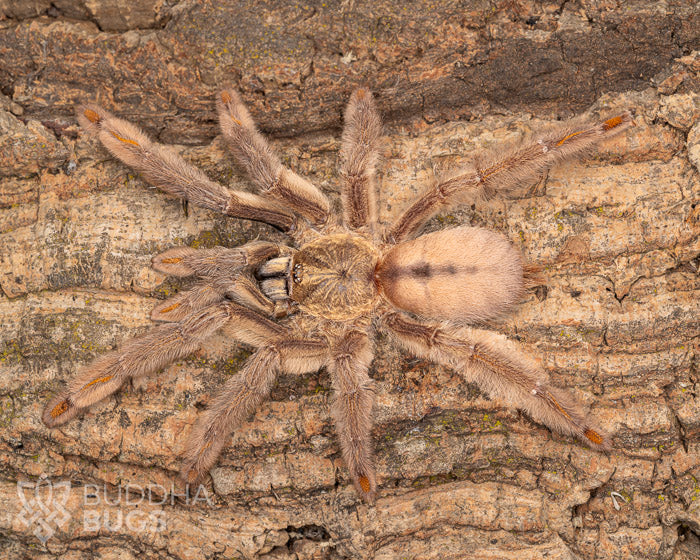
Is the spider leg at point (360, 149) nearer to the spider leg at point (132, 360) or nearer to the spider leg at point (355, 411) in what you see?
the spider leg at point (355, 411)

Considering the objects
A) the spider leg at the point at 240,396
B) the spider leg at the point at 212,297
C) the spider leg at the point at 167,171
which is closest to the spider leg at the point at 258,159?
the spider leg at the point at 167,171

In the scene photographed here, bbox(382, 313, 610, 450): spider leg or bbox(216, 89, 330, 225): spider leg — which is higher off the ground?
bbox(216, 89, 330, 225): spider leg

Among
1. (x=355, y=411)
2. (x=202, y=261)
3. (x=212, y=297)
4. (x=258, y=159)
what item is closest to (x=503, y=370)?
(x=355, y=411)

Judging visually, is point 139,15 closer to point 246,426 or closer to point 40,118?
point 40,118

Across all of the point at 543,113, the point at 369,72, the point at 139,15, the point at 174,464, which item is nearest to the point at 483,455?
the point at 174,464

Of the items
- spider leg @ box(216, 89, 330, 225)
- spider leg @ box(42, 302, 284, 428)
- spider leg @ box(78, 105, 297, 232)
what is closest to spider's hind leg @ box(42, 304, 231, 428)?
spider leg @ box(42, 302, 284, 428)

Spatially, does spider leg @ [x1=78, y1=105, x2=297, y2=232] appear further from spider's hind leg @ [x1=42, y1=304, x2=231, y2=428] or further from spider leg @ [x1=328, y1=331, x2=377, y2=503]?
spider leg @ [x1=328, y1=331, x2=377, y2=503]
